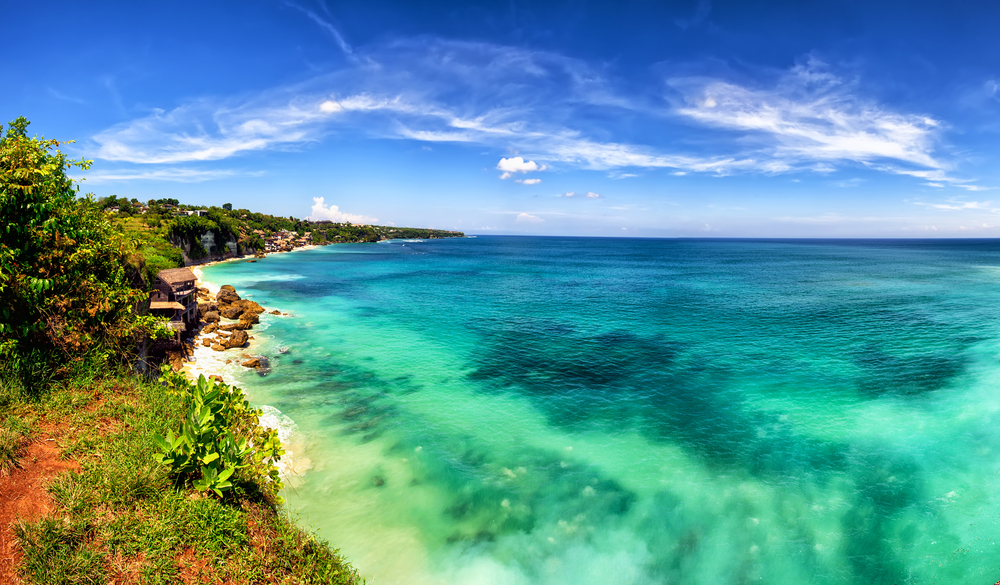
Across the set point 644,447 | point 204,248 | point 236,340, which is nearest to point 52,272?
point 236,340

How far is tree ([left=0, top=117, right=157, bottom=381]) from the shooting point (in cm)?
1096

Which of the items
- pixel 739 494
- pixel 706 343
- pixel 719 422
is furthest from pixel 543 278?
Result: pixel 739 494

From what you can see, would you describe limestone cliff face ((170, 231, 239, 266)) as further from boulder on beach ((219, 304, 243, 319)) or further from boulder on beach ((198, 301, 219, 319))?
boulder on beach ((219, 304, 243, 319))

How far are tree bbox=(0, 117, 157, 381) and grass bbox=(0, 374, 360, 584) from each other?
4.09 feet

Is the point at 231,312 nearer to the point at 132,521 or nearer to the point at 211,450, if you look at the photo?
the point at 211,450

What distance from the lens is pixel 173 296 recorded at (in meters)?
30.3

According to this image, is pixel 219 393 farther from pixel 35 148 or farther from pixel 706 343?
pixel 706 343

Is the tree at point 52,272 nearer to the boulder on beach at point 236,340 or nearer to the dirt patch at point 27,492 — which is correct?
the dirt patch at point 27,492

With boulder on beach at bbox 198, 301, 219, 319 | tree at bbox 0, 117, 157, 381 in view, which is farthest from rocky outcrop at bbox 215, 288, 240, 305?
tree at bbox 0, 117, 157, 381

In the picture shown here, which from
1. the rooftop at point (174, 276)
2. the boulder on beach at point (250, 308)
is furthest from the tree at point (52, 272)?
the boulder on beach at point (250, 308)

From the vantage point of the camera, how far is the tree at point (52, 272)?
432 inches

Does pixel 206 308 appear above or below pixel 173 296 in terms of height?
below

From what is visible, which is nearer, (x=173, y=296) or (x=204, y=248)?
(x=173, y=296)

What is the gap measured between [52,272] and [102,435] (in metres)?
5.17
